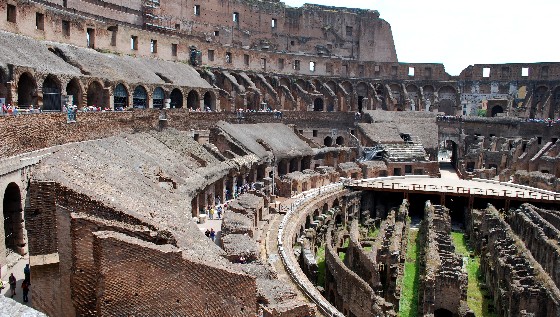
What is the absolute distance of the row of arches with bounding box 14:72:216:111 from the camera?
30.5 m

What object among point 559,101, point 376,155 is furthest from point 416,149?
point 559,101

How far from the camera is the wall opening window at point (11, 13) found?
32438mm

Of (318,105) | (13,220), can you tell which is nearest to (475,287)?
(13,220)

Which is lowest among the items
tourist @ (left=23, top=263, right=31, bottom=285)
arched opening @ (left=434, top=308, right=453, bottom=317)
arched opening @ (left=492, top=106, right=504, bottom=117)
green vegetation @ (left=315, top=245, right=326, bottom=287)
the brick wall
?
arched opening @ (left=434, top=308, right=453, bottom=317)

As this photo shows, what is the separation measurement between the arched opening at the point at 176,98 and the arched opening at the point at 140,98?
4.20 meters

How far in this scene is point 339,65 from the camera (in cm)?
6191

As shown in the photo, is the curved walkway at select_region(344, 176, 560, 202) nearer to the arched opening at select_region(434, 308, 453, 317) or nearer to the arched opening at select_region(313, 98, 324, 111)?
the arched opening at select_region(313, 98, 324, 111)

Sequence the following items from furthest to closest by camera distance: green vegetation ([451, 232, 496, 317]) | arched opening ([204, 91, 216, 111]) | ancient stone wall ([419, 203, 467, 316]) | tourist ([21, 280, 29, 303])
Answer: arched opening ([204, 91, 216, 111]) < green vegetation ([451, 232, 496, 317]) < ancient stone wall ([419, 203, 467, 316]) < tourist ([21, 280, 29, 303])

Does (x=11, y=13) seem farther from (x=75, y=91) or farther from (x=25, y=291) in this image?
(x=25, y=291)

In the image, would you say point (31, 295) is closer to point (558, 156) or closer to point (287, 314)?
point (287, 314)

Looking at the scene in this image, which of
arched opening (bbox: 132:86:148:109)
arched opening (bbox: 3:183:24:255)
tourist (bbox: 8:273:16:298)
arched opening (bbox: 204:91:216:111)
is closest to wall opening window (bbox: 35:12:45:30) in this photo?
arched opening (bbox: 132:86:148:109)

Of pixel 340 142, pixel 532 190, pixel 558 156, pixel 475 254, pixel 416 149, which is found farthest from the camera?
pixel 340 142

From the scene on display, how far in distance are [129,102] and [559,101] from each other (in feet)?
149

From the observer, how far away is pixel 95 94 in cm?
3588
